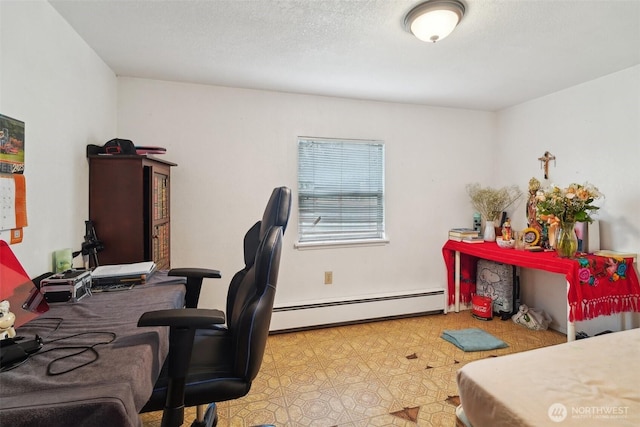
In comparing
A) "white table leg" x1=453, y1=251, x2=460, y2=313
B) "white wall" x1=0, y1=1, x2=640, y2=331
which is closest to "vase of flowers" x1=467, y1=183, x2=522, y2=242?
"white wall" x1=0, y1=1, x2=640, y2=331

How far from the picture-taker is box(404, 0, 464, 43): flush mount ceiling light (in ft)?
5.13

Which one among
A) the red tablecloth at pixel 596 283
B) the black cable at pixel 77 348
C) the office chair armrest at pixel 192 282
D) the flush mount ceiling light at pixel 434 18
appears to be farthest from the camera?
the red tablecloth at pixel 596 283

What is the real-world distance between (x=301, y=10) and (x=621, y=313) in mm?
3266

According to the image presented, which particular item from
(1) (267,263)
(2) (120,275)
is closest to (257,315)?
(1) (267,263)

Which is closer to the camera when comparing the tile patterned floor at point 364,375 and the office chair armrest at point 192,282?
the office chair armrest at point 192,282

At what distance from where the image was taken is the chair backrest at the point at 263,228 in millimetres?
1391

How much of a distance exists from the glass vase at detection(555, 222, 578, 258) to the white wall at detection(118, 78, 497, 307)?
118 cm

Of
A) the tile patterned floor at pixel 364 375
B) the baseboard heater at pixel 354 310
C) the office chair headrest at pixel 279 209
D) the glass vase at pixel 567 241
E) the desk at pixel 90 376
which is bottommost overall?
the tile patterned floor at pixel 364 375

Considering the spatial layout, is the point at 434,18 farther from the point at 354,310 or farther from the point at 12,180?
the point at 354,310

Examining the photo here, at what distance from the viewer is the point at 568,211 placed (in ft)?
7.79

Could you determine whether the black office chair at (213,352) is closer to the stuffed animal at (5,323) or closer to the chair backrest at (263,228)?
the chair backrest at (263,228)

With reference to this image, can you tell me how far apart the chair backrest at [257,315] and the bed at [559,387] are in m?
0.83

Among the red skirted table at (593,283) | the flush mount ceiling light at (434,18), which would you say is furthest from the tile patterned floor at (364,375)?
the flush mount ceiling light at (434,18)

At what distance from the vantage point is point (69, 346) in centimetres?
97
